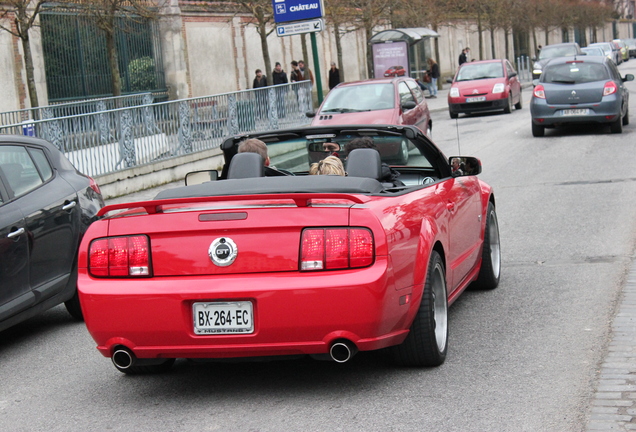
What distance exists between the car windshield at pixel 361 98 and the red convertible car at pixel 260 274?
13489 mm

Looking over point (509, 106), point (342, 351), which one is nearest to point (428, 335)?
point (342, 351)

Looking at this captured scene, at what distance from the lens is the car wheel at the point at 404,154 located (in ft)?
22.3

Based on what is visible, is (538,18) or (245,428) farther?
(538,18)

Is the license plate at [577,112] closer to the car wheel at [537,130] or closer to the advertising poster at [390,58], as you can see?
the car wheel at [537,130]

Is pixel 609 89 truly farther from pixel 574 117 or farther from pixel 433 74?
pixel 433 74

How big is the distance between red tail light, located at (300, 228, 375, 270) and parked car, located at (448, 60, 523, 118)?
76.9 feet

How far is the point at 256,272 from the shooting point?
482 cm

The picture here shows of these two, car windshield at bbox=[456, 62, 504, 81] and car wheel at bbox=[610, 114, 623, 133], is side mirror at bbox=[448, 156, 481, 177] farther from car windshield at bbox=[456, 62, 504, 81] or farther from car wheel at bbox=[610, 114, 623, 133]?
car windshield at bbox=[456, 62, 504, 81]

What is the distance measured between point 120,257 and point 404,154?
2671mm

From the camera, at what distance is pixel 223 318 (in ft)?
15.8

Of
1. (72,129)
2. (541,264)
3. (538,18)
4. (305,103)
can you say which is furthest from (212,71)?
(538,18)

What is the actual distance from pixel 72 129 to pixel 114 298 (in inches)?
446

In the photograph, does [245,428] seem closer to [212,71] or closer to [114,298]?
[114,298]

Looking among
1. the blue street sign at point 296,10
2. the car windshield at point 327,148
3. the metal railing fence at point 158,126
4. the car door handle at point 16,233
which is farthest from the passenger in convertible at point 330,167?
the blue street sign at point 296,10
